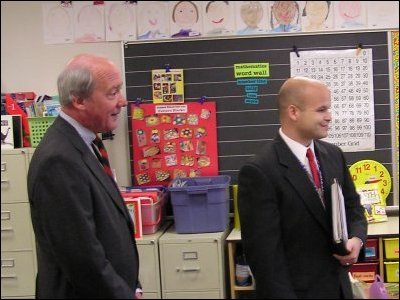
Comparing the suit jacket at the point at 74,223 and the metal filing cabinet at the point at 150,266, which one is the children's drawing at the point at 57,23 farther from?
the suit jacket at the point at 74,223

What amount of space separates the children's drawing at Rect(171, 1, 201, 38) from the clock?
133 cm

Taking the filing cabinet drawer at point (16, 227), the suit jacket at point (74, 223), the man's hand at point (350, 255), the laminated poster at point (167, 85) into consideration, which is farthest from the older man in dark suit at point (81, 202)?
the laminated poster at point (167, 85)

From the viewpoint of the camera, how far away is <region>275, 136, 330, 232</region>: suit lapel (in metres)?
1.61

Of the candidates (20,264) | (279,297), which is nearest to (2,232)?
(20,264)

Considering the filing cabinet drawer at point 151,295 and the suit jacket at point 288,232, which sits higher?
the suit jacket at point 288,232

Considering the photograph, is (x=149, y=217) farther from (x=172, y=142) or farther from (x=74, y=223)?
(x=74, y=223)

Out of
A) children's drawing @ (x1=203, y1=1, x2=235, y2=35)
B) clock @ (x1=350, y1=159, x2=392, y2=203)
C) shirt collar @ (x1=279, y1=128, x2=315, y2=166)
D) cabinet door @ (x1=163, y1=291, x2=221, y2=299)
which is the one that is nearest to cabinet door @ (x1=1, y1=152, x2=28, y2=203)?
cabinet door @ (x1=163, y1=291, x2=221, y2=299)

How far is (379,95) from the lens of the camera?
3.07 metres

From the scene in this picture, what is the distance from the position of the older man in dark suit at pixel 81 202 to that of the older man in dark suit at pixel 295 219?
0.41m

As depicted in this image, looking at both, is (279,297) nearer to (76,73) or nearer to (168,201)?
(76,73)

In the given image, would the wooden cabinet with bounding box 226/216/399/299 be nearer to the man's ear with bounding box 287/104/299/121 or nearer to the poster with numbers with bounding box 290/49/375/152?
the poster with numbers with bounding box 290/49/375/152

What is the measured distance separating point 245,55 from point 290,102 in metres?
1.46

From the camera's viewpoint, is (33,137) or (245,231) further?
(33,137)

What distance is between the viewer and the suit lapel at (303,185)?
1.61m
